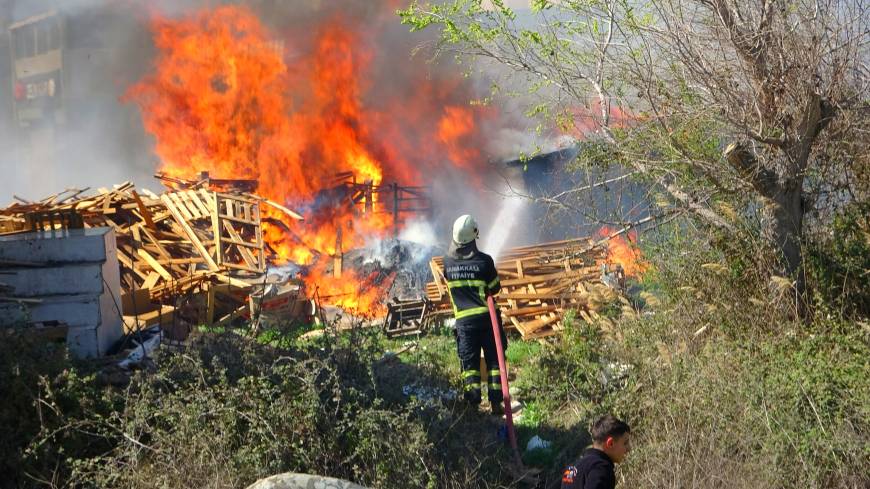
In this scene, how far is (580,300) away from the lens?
11.2 metres

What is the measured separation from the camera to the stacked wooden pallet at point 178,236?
13.4 m

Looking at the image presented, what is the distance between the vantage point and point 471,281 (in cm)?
773

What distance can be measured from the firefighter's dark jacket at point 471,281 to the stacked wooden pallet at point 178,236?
19.8 ft

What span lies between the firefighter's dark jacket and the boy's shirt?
337cm

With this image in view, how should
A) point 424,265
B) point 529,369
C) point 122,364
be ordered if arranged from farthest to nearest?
point 424,265 < point 529,369 < point 122,364

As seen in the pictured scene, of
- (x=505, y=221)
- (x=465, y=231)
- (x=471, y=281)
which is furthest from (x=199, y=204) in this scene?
(x=505, y=221)

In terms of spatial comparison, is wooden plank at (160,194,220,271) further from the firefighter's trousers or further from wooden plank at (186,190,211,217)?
the firefighter's trousers

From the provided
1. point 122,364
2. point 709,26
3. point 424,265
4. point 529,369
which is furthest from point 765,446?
point 424,265

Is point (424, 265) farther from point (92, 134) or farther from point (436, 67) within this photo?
→ point (92, 134)

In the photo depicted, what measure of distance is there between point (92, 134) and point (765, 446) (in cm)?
2669

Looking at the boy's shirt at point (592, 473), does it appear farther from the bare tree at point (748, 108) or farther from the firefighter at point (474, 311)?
the bare tree at point (748, 108)

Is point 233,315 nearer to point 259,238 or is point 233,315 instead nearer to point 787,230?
point 259,238

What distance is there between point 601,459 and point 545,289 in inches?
306

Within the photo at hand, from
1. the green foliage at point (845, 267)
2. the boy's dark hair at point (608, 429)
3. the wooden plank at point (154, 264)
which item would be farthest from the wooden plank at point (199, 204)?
the boy's dark hair at point (608, 429)
